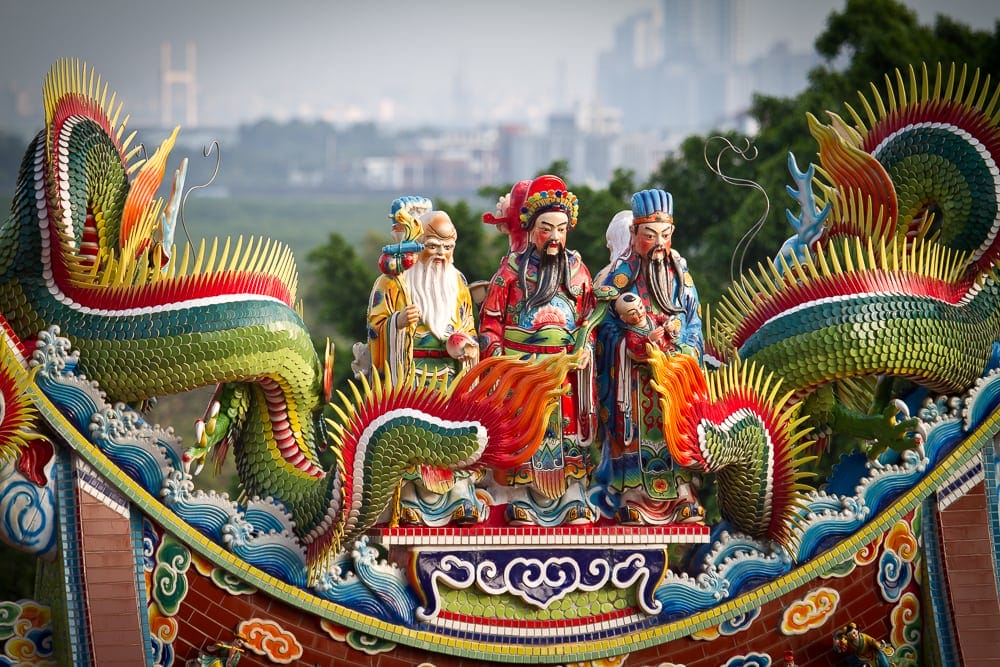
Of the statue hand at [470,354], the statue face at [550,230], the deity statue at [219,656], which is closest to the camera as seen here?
the deity statue at [219,656]

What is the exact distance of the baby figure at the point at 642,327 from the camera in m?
8.91

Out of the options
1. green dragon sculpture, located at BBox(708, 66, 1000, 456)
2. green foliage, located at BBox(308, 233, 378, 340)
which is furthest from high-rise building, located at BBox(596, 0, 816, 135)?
green dragon sculpture, located at BBox(708, 66, 1000, 456)

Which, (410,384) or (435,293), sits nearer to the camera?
(410,384)

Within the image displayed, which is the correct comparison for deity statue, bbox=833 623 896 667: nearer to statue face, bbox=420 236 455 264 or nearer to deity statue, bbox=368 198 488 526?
deity statue, bbox=368 198 488 526

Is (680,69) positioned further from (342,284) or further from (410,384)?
(410,384)

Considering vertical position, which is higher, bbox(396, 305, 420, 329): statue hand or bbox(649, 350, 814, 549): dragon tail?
bbox(396, 305, 420, 329): statue hand

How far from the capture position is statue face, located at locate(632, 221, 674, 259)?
8977 millimetres

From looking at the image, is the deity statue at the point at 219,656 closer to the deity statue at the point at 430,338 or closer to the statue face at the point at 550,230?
the deity statue at the point at 430,338

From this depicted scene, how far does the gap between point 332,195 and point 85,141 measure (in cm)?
4264

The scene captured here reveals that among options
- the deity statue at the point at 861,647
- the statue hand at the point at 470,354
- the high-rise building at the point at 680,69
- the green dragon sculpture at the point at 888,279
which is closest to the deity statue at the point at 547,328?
the statue hand at the point at 470,354

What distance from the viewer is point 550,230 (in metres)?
8.88

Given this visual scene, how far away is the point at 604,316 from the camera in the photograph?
9.07 m

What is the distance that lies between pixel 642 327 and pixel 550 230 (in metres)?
0.72

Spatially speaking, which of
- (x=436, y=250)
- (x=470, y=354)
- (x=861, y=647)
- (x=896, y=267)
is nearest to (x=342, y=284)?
(x=436, y=250)
